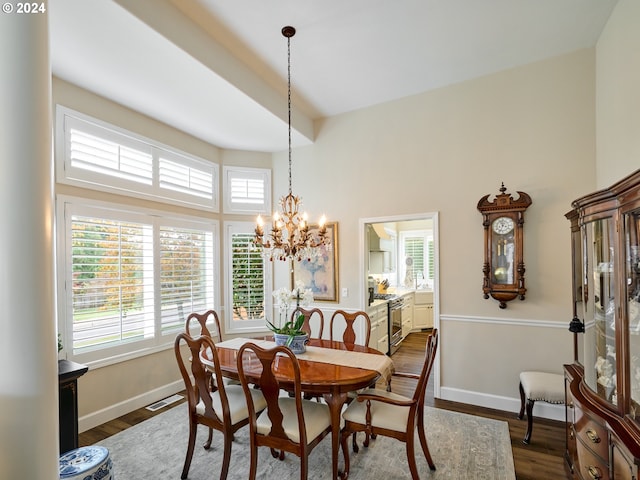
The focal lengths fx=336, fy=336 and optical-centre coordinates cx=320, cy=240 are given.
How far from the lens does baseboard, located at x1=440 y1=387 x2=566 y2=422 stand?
3336mm

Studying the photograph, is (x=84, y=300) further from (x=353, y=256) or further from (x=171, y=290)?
(x=353, y=256)

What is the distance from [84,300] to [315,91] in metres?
3.32

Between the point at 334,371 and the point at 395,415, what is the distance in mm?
522

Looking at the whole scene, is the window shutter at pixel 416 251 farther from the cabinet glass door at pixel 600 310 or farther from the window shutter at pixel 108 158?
the window shutter at pixel 108 158

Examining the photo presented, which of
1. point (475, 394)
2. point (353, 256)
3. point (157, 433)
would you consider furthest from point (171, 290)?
point (475, 394)

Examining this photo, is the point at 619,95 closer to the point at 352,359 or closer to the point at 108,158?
the point at 352,359

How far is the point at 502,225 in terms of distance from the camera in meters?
3.54

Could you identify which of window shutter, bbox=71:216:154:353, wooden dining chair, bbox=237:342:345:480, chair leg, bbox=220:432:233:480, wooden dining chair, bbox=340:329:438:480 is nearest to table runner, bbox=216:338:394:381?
wooden dining chair, bbox=340:329:438:480

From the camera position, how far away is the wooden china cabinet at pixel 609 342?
1.56 m

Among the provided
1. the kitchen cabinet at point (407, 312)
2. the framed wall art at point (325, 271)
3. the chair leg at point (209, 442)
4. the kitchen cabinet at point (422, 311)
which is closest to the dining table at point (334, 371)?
the chair leg at point (209, 442)

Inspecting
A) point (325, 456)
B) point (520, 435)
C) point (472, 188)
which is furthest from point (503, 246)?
point (325, 456)

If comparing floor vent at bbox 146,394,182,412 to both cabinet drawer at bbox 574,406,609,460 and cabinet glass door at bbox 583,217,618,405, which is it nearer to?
cabinet drawer at bbox 574,406,609,460

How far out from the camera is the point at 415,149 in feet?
13.4

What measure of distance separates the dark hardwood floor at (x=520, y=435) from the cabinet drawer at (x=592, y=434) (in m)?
0.72
